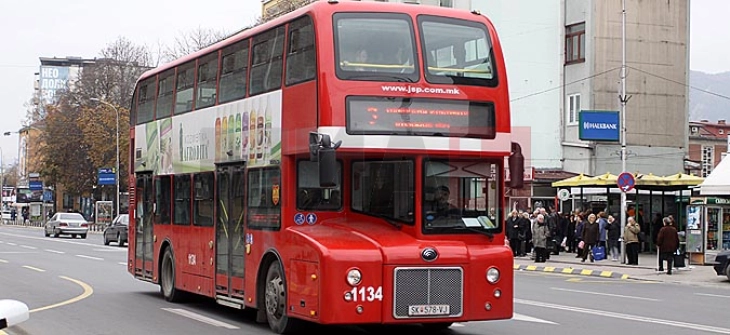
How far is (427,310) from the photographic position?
12.2m

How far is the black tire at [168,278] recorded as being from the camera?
18531 mm

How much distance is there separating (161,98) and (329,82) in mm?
7583

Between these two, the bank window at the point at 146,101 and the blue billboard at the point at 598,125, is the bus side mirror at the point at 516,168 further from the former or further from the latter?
the blue billboard at the point at 598,125

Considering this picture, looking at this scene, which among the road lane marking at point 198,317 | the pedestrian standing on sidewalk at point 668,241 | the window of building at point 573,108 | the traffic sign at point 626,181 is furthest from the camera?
the window of building at point 573,108

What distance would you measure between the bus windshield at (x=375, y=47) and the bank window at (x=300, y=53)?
402mm

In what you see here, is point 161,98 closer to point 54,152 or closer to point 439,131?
point 439,131

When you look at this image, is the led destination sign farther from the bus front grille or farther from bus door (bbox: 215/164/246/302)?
bus door (bbox: 215/164/246/302)

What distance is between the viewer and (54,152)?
89188 millimetres

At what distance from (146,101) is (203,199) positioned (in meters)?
4.17

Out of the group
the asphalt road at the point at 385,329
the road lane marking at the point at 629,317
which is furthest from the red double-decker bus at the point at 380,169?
the road lane marking at the point at 629,317

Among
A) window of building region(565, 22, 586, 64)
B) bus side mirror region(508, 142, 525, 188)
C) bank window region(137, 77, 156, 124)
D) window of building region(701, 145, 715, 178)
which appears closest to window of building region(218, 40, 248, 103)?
bank window region(137, 77, 156, 124)

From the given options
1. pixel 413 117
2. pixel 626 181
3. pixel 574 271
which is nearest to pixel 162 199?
pixel 413 117

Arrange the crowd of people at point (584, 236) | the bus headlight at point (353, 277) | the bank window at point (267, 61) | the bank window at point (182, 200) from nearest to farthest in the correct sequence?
the bus headlight at point (353, 277)
the bank window at point (267, 61)
the bank window at point (182, 200)
the crowd of people at point (584, 236)

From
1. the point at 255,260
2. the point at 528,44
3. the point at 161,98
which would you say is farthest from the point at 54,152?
the point at 255,260
